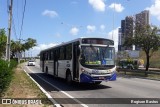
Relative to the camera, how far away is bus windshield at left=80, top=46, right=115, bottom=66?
18.2m

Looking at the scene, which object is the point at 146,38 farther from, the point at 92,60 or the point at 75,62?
the point at 92,60

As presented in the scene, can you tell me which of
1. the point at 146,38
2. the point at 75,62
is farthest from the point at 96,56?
the point at 146,38

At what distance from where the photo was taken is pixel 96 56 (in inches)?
724

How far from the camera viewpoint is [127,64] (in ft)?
205

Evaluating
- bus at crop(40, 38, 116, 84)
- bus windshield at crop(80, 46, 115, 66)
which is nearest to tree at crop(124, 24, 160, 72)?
bus at crop(40, 38, 116, 84)

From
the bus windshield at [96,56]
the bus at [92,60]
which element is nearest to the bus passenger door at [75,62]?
the bus at [92,60]

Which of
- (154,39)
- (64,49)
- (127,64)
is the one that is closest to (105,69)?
(64,49)

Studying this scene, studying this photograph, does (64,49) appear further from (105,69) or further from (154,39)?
(154,39)

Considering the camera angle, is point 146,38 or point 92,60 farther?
point 146,38

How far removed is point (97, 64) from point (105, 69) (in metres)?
0.58

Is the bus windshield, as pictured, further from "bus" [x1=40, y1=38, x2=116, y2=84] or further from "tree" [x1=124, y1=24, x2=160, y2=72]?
"tree" [x1=124, y1=24, x2=160, y2=72]

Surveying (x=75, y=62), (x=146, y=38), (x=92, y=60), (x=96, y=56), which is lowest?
(x=75, y=62)

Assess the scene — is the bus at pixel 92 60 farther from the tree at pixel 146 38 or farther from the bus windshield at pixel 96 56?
the tree at pixel 146 38

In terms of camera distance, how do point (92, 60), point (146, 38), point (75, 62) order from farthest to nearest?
point (146, 38) → point (75, 62) → point (92, 60)
